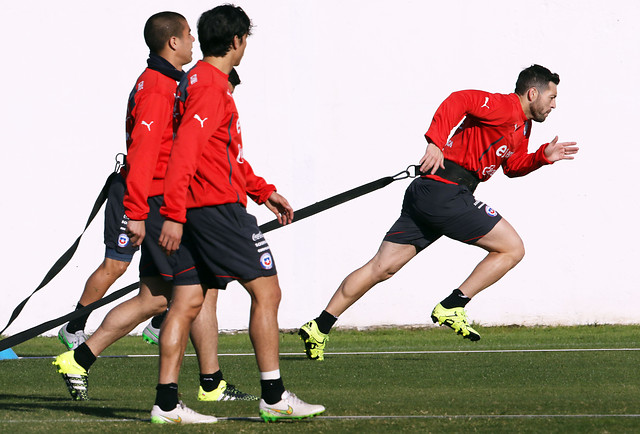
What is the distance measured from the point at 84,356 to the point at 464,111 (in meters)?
2.65

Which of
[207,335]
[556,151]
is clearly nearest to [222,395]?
[207,335]

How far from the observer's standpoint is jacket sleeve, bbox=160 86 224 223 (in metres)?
3.69

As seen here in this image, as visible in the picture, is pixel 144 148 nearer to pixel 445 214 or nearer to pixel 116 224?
pixel 116 224

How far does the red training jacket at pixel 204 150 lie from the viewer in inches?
146

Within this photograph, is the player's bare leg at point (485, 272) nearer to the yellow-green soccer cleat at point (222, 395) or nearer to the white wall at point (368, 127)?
the yellow-green soccer cleat at point (222, 395)

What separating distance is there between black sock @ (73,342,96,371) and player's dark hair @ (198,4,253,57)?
5.61ft

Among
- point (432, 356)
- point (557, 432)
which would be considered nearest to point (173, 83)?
point (557, 432)

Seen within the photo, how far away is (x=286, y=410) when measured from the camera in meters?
3.88

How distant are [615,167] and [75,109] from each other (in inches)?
190

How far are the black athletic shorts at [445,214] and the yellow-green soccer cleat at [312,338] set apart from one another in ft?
2.60

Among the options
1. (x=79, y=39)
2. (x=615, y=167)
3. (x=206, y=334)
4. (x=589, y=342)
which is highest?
(x=79, y=39)

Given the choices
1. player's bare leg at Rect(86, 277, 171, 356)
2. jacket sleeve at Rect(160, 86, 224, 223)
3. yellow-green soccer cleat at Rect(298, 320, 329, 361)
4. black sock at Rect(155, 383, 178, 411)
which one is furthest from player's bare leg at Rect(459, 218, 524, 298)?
jacket sleeve at Rect(160, 86, 224, 223)

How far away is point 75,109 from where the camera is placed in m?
9.19

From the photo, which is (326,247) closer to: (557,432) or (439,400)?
(439,400)
